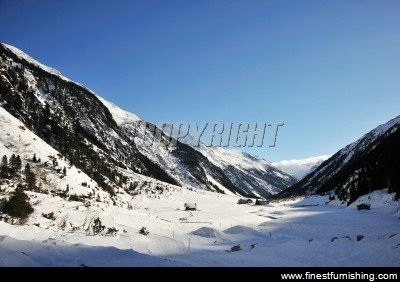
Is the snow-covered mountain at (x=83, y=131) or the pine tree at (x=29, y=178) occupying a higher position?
the snow-covered mountain at (x=83, y=131)

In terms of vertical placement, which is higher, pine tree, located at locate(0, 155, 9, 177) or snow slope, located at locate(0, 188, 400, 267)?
pine tree, located at locate(0, 155, 9, 177)

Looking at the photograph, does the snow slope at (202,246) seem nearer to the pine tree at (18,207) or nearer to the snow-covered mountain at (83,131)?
the pine tree at (18,207)

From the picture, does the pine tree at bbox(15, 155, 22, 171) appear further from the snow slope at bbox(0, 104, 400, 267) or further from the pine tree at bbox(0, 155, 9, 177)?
the snow slope at bbox(0, 104, 400, 267)

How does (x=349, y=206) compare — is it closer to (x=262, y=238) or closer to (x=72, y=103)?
(x=262, y=238)

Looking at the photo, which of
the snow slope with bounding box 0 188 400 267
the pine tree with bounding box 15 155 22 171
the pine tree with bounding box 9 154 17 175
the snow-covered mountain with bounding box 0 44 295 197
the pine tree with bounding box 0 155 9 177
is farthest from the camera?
the snow-covered mountain with bounding box 0 44 295 197

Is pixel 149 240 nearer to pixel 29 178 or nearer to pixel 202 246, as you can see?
pixel 202 246

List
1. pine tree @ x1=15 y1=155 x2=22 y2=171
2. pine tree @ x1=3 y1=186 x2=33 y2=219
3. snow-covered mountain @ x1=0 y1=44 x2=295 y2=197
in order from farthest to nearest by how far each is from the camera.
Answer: snow-covered mountain @ x1=0 y1=44 x2=295 y2=197 < pine tree @ x1=15 y1=155 x2=22 y2=171 < pine tree @ x1=3 y1=186 x2=33 y2=219

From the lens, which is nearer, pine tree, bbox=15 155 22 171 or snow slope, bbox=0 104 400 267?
snow slope, bbox=0 104 400 267

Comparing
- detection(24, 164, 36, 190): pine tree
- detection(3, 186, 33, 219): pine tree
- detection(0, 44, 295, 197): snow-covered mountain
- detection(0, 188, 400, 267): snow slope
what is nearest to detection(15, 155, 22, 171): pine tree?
detection(24, 164, 36, 190): pine tree

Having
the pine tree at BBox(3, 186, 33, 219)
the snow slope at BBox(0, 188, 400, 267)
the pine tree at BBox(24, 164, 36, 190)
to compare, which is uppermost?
the pine tree at BBox(24, 164, 36, 190)

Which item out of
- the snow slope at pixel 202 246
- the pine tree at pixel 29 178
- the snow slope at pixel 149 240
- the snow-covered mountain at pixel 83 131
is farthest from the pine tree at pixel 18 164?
the snow-covered mountain at pixel 83 131

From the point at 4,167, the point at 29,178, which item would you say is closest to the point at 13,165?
the point at 4,167
